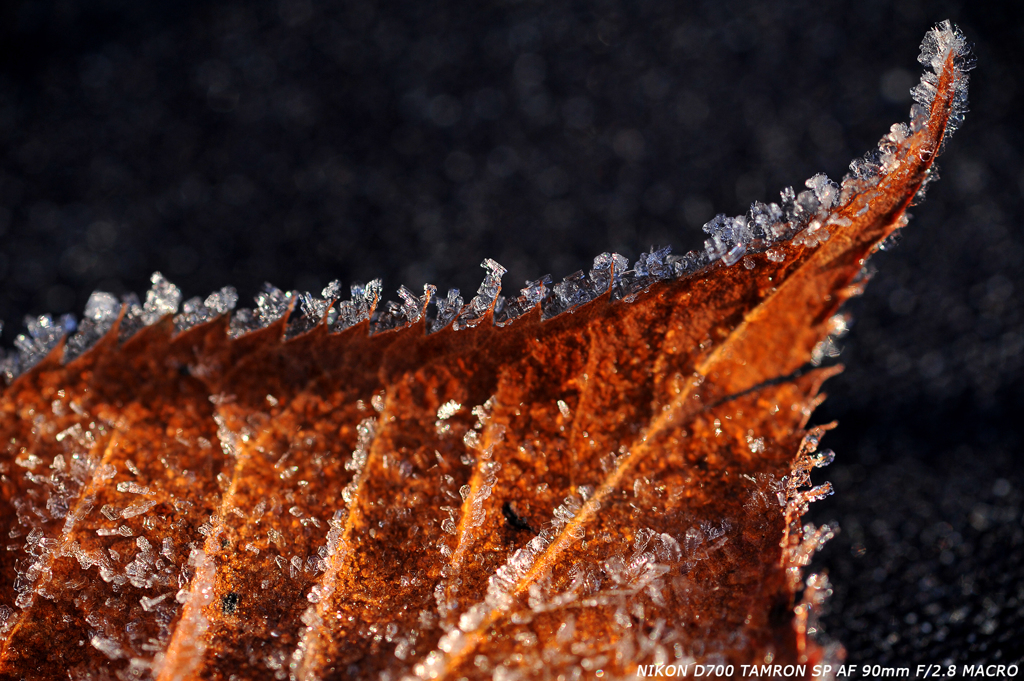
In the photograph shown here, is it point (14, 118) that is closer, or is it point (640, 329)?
point (640, 329)

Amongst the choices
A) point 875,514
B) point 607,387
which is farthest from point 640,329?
point 875,514

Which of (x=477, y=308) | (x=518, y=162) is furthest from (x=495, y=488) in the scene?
(x=518, y=162)

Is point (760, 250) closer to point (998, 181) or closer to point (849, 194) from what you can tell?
point (849, 194)

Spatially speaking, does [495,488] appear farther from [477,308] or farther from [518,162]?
[518,162]

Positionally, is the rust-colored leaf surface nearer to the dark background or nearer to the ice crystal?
the ice crystal

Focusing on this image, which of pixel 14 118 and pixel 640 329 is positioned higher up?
pixel 14 118

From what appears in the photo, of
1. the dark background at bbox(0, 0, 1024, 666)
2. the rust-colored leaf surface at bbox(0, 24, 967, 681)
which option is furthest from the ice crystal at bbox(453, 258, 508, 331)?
the dark background at bbox(0, 0, 1024, 666)

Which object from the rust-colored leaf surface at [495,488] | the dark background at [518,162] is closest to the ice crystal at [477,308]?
the rust-colored leaf surface at [495,488]
